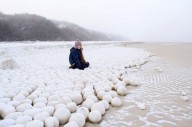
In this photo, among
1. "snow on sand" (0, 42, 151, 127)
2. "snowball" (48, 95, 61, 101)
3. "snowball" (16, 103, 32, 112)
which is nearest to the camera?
"snow on sand" (0, 42, 151, 127)

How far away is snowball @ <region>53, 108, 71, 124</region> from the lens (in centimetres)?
290

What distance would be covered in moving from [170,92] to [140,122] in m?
1.58

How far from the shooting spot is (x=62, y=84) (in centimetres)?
452

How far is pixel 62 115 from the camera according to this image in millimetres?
2918

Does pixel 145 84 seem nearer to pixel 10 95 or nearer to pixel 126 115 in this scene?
pixel 126 115

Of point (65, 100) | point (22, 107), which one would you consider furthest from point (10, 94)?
point (65, 100)

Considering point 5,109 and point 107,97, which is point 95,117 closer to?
point 107,97

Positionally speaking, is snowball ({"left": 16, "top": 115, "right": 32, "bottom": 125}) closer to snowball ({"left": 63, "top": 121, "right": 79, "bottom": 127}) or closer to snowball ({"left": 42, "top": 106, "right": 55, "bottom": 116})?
snowball ({"left": 42, "top": 106, "right": 55, "bottom": 116})

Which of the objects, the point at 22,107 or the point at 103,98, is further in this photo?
the point at 103,98

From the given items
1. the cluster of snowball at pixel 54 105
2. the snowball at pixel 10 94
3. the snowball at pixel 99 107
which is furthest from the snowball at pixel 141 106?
the snowball at pixel 10 94

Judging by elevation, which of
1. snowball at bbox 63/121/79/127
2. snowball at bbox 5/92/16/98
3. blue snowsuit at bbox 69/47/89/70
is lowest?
snowball at bbox 63/121/79/127

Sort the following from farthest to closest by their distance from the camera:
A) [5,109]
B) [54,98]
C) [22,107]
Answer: [54,98] < [22,107] < [5,109]

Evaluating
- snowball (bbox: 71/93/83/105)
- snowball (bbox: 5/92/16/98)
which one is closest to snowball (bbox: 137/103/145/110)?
snowball (bbox: 71/93/83/105)

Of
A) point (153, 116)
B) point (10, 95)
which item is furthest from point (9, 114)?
point (153, 116)
